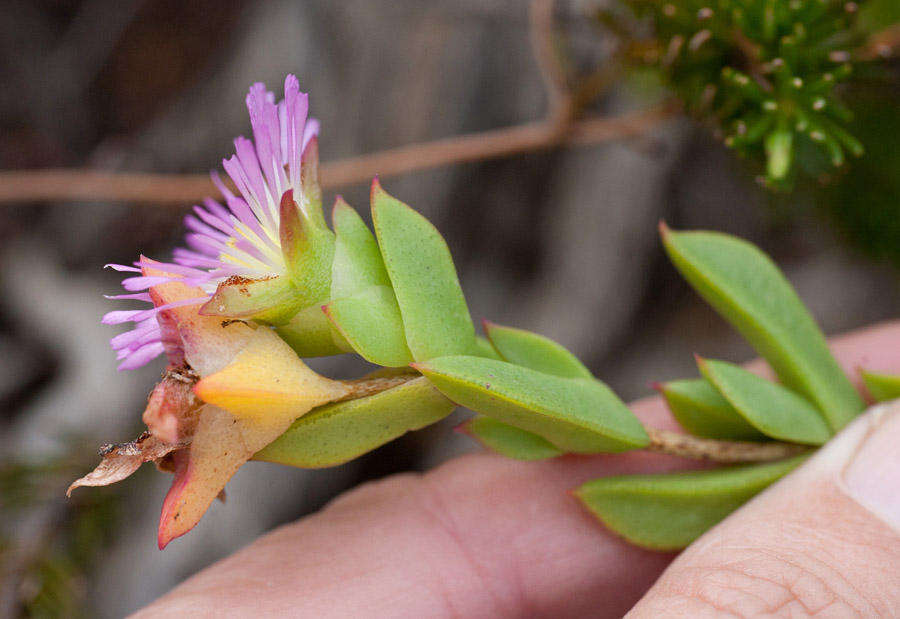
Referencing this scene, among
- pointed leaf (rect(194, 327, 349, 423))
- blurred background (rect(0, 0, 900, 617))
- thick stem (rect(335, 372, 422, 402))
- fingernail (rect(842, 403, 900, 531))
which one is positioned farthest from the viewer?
blurred background (rect(0, 0, 900, 617))

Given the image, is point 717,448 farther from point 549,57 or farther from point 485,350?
point 549,57

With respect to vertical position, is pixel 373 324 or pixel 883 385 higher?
pixel 373 324

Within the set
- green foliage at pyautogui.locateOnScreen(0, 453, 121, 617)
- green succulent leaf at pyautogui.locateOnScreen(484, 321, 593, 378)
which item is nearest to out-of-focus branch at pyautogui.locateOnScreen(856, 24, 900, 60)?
green succulent leaf at pyautogui.locateOnScreen(484, 321, 593, 378)

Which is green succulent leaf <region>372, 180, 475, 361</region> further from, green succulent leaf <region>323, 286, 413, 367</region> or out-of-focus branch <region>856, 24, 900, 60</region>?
out-of-focus branch <region>856, 24, 900, 60</region>

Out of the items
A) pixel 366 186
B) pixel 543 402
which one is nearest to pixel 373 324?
pixel 543 402

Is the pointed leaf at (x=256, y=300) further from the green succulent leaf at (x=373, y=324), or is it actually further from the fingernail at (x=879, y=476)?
the fingernail at (x=879, y=476)

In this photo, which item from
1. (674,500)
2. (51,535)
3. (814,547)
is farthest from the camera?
(51,535)

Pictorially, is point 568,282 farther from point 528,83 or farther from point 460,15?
point 460,15
